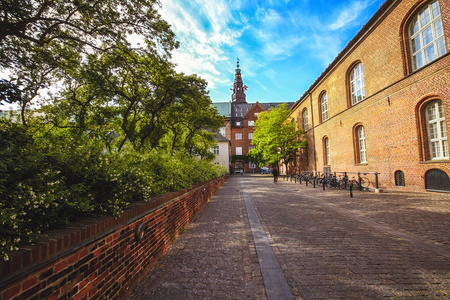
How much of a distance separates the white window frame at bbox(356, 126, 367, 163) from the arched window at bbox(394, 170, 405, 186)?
10.9ft

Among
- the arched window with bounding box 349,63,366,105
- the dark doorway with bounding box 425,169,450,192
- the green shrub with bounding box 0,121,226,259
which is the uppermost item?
the arched window with bounding box 349,63,366,105

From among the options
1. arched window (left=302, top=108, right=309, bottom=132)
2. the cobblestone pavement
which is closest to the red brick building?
the cobblestone pavement

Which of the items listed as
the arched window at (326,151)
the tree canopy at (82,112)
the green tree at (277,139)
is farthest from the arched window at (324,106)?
the tree canopy at (82,112)

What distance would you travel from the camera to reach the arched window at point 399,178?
1119 cm

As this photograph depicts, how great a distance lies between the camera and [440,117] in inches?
380

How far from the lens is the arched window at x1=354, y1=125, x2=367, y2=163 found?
1496 cm

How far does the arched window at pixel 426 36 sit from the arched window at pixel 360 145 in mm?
5338

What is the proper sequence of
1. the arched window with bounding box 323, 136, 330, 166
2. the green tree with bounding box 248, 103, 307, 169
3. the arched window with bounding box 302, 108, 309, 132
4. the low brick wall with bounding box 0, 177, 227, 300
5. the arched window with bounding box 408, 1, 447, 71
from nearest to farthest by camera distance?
the low brick wall with bounding box 0, 177, 227, 300 → the arched window with bounding box 408, 1, 447, 71 → the arched window with bounding box 323, 136, 330, 166 → the arched window with bounding box 302, 108, 309, 132 → the green tree with bounding box 248, 103, 307, 169

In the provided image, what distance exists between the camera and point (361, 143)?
15227 mm

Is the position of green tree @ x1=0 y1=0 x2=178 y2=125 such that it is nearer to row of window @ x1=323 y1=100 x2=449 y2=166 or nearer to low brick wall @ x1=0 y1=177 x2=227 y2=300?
low brick wall @ x1=0 y1=177 x2=227 y2=300

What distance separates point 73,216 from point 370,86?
16.6m

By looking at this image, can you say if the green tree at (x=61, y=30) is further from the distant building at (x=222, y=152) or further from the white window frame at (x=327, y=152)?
the distant building at (x=222, y=152)

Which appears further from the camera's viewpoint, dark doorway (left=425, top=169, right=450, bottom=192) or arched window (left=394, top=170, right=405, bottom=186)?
arched window (left=394, top=170, right=405, bottom=186)

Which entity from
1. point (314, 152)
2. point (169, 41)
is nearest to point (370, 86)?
point (314, 152)
